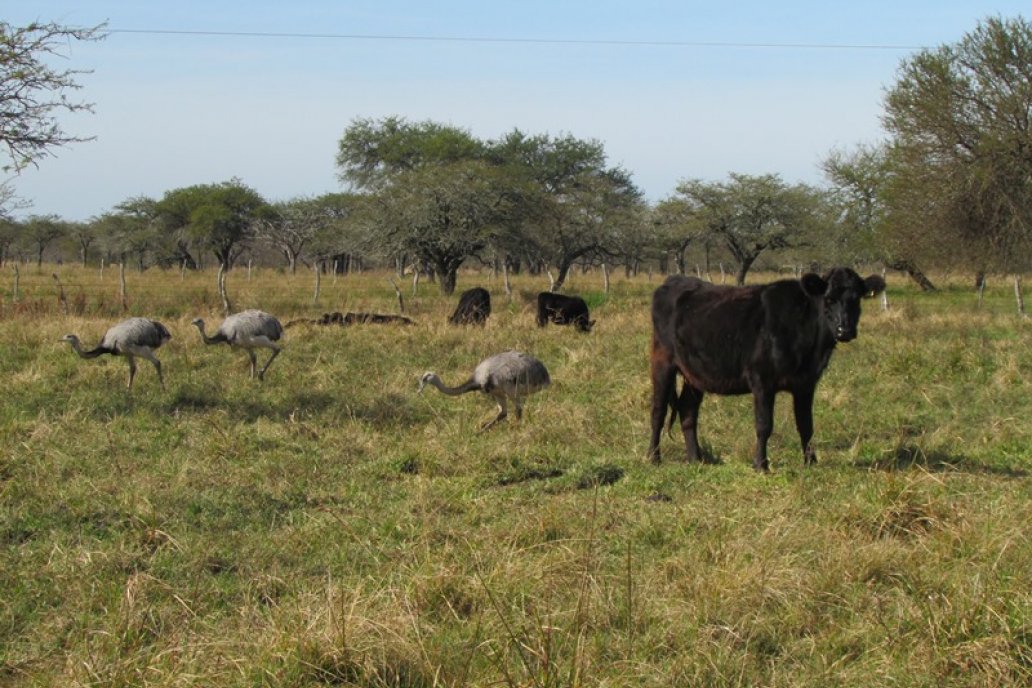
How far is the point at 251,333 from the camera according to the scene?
13656 millimetres

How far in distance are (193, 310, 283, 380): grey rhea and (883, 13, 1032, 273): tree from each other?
15.6 m

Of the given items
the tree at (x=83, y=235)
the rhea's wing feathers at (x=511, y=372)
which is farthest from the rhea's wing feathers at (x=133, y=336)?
the tree at (x=83, y=235)

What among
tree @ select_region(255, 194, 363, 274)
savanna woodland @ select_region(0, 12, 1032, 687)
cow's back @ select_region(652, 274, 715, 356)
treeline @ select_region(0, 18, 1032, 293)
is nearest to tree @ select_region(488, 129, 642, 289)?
treeline @ select_region(0, 18, 1032, 293)

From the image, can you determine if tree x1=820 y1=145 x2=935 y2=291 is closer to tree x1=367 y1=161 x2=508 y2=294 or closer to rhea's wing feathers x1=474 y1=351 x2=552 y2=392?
tree x1=367 y1=161 x2=508 y2=294

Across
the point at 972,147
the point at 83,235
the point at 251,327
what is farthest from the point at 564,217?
the point at 83,235

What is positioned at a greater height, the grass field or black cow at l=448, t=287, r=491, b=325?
black cow at l=448, t=287, r=491, b=325

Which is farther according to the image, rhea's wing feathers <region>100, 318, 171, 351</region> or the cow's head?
rhea's wing feathers <region>100, 318, 171, 351</region>

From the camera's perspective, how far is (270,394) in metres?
12.1

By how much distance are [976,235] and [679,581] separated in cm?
2056

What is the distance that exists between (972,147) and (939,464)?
54.5 ft

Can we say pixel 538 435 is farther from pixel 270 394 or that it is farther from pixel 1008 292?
pixel 1008 292

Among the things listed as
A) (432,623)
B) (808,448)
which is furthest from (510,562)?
(808,448)

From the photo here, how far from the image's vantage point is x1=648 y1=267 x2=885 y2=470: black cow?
8344mm

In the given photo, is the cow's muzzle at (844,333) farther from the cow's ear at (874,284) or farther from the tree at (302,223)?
the tree at (302,223)
